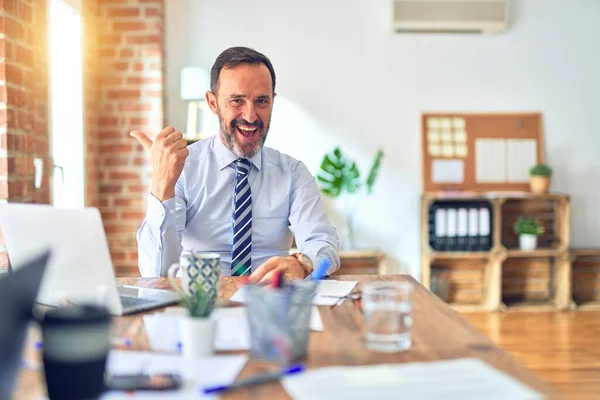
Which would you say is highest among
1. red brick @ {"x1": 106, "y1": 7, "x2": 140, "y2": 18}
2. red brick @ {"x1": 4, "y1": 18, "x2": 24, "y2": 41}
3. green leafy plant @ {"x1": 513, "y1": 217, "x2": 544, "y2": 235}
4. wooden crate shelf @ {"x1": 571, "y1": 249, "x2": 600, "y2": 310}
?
red brick @ {"x1": 106, "y1": 7, "x2": 140, "y2": 18}

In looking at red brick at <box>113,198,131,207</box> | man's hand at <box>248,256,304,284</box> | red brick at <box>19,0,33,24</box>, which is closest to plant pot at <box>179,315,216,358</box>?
man's hand at <box>248,256,304,284</box>

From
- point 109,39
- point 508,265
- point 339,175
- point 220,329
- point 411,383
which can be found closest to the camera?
point 411,383

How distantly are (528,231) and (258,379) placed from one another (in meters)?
4.02

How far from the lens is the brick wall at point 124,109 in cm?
426

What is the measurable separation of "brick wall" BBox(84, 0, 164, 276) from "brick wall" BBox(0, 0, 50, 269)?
119 centimetres

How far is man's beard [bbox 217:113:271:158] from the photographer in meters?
2.28

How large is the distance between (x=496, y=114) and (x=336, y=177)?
51.5 inches

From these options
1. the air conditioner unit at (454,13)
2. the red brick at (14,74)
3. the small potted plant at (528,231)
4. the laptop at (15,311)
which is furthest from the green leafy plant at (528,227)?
the laptop at (15,311)

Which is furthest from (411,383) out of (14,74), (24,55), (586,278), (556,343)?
(586,278)

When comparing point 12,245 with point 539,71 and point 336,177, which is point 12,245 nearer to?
point 336,177

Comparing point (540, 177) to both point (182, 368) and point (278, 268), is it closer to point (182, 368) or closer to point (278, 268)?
point (278, 268)

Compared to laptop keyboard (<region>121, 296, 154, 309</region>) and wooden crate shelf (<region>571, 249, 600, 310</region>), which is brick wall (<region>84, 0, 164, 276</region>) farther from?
wooden crate shelf (<region>571, 249, 600, 310</region>)

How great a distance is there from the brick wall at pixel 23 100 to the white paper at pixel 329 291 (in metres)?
1.29

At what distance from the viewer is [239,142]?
2275 millimetres
